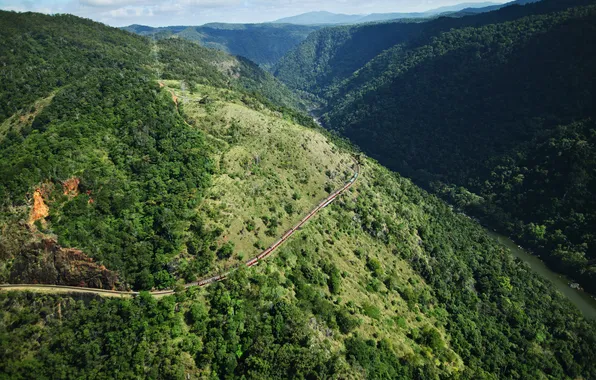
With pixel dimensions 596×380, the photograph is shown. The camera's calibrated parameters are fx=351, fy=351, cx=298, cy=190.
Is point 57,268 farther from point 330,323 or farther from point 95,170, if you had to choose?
point 330,323

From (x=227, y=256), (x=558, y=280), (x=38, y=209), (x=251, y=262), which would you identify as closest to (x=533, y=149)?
(x=558, y=280)

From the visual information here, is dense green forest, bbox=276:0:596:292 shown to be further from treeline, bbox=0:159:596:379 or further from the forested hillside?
the forested hillside

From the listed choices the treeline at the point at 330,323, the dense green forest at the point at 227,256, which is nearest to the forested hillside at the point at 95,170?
the dense green forest at the point at 227,256

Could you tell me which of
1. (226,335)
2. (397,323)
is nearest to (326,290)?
(397,323)

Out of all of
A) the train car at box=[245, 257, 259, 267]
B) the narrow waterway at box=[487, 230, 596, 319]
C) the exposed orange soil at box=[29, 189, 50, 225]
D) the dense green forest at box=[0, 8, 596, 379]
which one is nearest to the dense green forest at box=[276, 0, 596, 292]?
the narrow waterway at box=[487, 230, 596, 319]

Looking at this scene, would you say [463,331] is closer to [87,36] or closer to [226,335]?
[226,335]

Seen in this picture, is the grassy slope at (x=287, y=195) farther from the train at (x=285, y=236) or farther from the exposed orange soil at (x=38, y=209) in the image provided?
the exposed orange soil at (x=38, y=209)
